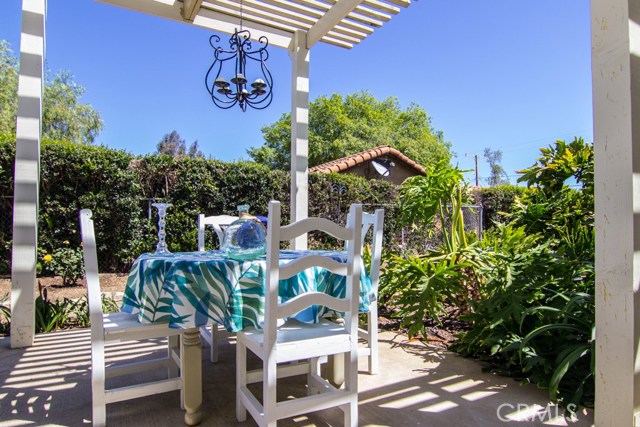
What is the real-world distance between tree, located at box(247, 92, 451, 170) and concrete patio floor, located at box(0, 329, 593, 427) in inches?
702

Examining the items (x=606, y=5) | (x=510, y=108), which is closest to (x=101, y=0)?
(x=606, y=5)

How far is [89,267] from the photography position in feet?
5.55

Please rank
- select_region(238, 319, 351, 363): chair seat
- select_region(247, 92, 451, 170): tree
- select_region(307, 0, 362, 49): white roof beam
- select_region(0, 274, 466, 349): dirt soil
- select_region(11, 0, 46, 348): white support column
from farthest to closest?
select_region(247, 92, 451, 170): tree → select_region(307, 0, 362, 49): white roof beam → select_region(0, 274, 466, 349): dirt soil → select_region(11, 0, 46, 348): white support column → select_region(238, 319, 351, 363): chair seat

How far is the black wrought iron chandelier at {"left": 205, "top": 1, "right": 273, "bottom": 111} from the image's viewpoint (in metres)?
3.22

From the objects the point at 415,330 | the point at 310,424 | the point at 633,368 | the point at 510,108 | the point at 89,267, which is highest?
the point at 510,108

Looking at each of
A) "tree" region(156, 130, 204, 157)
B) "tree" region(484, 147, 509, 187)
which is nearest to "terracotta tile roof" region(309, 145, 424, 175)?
"tree" region(484, 147, 509, 187)

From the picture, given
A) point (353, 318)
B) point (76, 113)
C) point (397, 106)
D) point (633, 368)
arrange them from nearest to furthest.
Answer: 1. point (633, 368)
2. point (353, 318)
3. point (76, 113)
4. point (397, 106)

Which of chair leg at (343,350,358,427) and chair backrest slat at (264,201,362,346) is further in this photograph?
chair leg at (343,350,358,427)

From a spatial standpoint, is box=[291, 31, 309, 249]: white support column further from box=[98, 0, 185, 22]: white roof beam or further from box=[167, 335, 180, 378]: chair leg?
box=[167, 335, 180, 378]: chair leg

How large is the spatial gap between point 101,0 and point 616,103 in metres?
3.56

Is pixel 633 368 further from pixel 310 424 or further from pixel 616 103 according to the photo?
pixel 310 424

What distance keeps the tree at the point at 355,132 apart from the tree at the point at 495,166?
8.92m

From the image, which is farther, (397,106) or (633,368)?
(397,106)

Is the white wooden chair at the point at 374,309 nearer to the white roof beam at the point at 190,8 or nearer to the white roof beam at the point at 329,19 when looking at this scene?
the white roof beam at the point at 329,19
